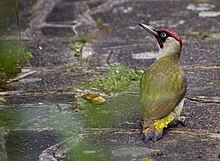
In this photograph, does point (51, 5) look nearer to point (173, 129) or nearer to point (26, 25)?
point (26, 25)

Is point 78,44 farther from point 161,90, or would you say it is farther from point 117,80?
point 161,90

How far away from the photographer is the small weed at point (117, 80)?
5477mm

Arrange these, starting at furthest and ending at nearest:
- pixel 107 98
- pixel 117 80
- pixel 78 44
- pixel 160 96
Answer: pixel 78 44 → pixel 117 80 → pixel 107 98 → pixel 160 96

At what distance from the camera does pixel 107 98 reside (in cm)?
526

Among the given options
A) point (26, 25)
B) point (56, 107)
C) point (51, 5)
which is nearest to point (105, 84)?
point (56, 107)

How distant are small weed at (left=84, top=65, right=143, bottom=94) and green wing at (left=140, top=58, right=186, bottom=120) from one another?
739 millimetres

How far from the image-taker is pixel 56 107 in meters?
5.10

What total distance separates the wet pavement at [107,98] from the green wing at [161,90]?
0.18 m

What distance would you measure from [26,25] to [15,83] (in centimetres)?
245

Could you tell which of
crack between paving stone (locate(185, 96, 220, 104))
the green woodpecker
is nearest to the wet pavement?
crack between paving stone (locate(185, 96, 220, 104))

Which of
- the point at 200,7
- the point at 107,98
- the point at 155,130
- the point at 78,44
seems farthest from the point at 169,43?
the point at 200,7

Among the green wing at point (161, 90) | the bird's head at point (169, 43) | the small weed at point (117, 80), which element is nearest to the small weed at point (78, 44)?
the small weed at point (117, 80)

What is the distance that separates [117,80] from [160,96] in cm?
127

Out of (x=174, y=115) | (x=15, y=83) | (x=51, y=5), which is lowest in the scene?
(x=51, y=5)
